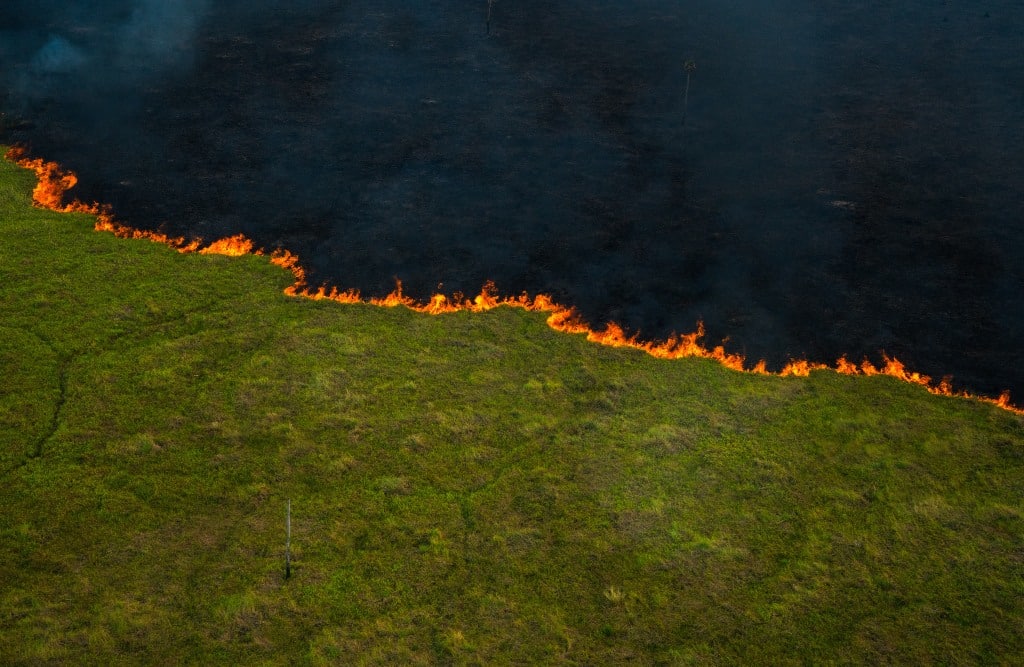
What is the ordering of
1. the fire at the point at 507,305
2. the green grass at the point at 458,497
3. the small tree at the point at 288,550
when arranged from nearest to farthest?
1. the green grass at the point at 458,497
2. the small tree at the point at 288,550
3. the fire at the point at 507,305

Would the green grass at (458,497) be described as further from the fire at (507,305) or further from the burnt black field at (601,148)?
the burnt black field at (601,148)

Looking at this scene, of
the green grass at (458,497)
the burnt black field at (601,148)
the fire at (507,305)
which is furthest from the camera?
the burnt black field at (601,148)

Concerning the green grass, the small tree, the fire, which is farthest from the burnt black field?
the small tree

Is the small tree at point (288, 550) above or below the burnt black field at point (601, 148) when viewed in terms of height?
below

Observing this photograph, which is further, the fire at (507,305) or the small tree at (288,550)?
the fire at (507,305)

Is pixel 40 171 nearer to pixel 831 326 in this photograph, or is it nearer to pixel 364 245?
pixel 364 245

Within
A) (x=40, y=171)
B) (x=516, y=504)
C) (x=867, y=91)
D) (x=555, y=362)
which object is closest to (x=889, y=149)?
(x=867, y=91)

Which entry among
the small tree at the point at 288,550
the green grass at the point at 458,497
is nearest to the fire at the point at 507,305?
the green grass at the point at 458,497
